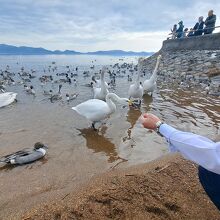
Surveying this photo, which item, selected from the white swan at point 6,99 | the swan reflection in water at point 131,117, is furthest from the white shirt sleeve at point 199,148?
the white swan at point 6,99

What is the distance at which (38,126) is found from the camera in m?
10.1

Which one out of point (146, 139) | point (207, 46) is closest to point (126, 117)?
point (146, 139)

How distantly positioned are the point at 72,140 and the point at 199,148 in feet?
20.1

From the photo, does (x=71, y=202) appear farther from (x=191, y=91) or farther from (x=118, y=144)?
(x=191, y=91)

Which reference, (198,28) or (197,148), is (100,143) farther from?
(198,28)

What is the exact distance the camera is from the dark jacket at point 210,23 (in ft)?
89.1

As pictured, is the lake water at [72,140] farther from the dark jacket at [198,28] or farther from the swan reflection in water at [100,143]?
the dark jacket at [198,28]

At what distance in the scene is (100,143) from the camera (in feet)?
27.5

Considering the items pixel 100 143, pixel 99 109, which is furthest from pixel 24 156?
pixel 99 109

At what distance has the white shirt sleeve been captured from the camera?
2.69 meters

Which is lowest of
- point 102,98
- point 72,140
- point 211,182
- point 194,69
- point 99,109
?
point 194,69

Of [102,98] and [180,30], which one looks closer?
[102,98]

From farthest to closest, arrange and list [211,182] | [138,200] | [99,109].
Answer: [99,109] → [138,200] → [211,182]

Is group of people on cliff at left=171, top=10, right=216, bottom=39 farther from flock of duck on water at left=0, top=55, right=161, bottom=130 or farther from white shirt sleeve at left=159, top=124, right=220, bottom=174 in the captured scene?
white shirt sleeve at left=159, top=124, right=220, bottom=174
